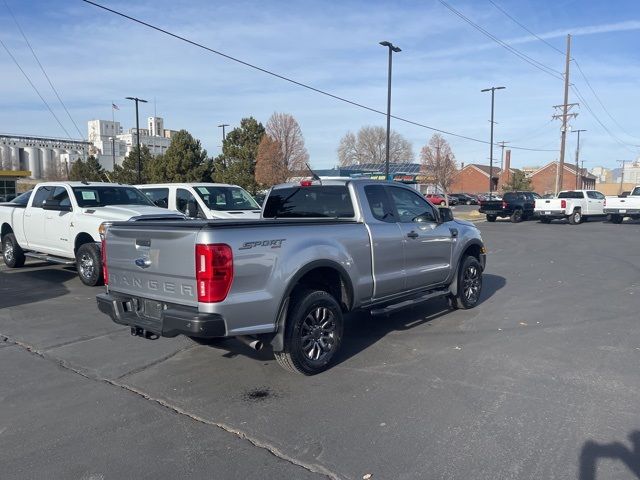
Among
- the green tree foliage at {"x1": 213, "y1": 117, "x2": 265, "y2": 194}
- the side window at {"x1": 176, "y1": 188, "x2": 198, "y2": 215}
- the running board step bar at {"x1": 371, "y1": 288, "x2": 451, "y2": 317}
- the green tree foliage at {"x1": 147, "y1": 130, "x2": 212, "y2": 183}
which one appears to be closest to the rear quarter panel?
the running board step bar at {"x1": 371, "y1": 288, "x2": 451, "y2": 317}

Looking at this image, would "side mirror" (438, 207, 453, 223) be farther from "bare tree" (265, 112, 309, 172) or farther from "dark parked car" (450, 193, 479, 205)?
"dark parked car" (450, 193, 479, 205)

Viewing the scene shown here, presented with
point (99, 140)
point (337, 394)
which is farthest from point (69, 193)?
point (99, 140)

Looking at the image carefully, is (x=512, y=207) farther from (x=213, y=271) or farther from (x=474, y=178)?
(x=474, y=178)

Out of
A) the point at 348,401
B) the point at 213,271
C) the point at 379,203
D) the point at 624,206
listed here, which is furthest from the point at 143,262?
the point at 624,206

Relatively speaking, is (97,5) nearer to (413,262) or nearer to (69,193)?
(69,193)

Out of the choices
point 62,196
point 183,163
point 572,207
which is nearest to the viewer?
point 62,196

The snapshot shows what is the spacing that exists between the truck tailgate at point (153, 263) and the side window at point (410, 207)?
2.98 m

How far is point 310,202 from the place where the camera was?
20.7 ft

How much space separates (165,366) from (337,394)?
6.17 ft

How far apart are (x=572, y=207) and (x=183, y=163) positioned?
26.1m

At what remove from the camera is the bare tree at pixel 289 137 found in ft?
173

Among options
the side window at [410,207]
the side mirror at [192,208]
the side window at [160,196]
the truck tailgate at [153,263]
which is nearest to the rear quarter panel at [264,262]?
the truck tailgate at [153,263]

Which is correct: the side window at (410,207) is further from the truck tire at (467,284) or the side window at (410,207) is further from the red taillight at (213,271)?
the red taillight at (213,271)

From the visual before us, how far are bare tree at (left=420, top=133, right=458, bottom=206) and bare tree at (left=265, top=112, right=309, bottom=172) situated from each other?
1556cm
